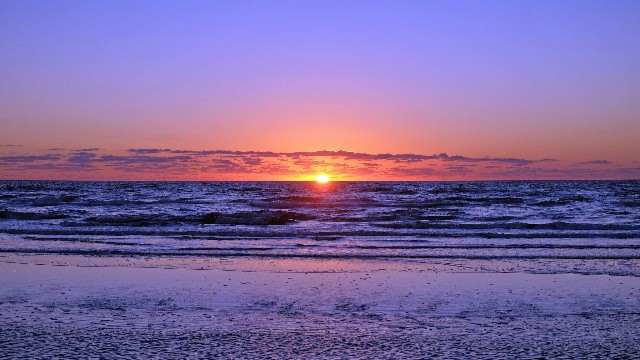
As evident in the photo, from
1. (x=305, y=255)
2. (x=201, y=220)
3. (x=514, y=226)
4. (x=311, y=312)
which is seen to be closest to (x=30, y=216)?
(x=201, y=220)

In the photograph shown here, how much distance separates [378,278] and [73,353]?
7600 mm

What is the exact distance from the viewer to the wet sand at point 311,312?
24.6 feet

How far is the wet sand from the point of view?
24.6ft

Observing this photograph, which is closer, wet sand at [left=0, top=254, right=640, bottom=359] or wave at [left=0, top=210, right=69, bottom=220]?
wet sand at [left=0, top=254, right=640, bottom=359]

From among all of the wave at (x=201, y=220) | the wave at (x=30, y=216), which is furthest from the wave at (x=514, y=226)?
the wave at (x=30, y=216)

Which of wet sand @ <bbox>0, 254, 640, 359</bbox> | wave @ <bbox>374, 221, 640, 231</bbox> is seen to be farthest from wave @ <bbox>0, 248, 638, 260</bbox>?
wave @ <bbox>374, 221, 640, 231</bbox>

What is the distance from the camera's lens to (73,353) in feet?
23.5

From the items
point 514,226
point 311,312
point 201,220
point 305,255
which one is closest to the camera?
point 311,312

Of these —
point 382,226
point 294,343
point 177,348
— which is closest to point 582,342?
point 294,343

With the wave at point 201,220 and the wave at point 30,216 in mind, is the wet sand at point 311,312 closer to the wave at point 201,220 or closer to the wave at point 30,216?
the wave at point 201,220

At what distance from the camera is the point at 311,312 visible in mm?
9789

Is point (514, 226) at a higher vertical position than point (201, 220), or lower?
higher

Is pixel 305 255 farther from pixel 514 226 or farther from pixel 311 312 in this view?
pixel 514 226

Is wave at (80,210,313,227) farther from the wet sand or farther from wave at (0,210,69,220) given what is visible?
the wet sand
